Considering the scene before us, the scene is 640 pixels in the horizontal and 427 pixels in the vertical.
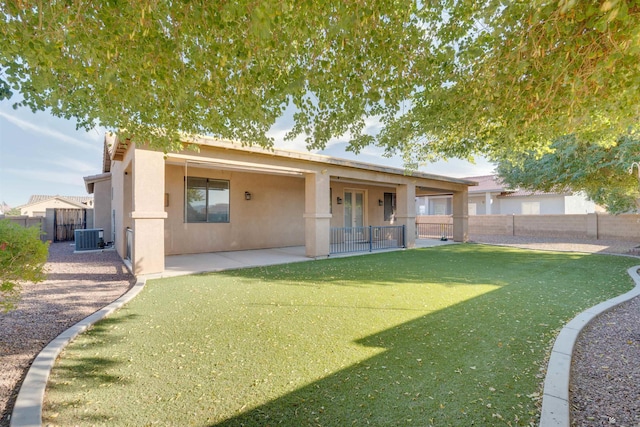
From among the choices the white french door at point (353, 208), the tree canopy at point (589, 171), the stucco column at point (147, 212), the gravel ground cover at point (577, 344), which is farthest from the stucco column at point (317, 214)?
the tree canopy at point (589, 171)

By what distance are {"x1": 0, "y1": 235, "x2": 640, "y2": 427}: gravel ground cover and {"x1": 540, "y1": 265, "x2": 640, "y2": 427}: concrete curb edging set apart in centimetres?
8

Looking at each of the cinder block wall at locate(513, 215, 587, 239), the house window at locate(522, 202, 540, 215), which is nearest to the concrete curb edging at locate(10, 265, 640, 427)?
the cinder block wall at locate(513, 215, 587, 239)

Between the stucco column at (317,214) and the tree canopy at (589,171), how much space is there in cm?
587

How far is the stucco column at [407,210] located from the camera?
12.8m

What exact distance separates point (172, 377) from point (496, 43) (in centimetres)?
458

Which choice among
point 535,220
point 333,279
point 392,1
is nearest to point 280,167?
point 333,279

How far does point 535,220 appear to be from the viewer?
61.8 ft

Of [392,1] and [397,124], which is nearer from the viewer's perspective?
[392,1]

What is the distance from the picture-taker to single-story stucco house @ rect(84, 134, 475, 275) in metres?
6.95

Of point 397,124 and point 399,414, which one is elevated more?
point 397,124

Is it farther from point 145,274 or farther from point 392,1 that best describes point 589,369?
point 145,274

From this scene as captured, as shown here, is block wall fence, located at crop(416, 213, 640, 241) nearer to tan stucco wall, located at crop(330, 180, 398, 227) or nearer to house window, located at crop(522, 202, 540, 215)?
house window, located at crop(522, 202, 540, 215)

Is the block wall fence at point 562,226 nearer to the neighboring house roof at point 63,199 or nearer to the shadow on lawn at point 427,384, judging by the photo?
the shadow on lawn at point 427,384

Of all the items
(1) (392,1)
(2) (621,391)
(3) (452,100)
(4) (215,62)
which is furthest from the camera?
(3) (452,100)
